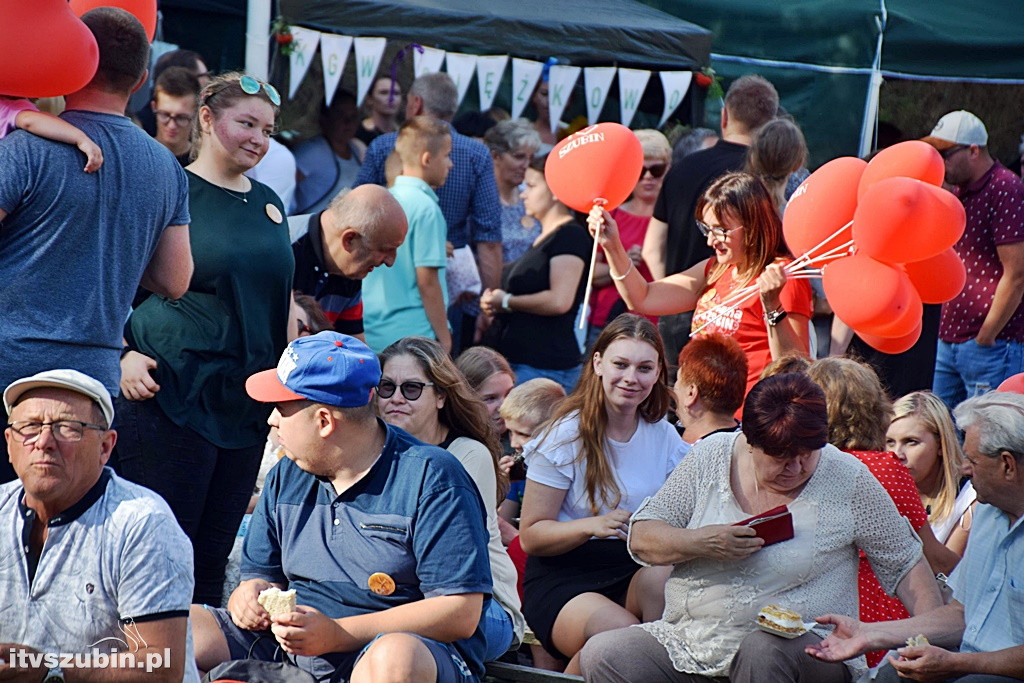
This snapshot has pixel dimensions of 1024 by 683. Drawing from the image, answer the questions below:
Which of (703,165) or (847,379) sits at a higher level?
(703,165)

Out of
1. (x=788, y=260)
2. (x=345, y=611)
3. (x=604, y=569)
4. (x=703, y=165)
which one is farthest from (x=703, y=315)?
(x=345, y=611)

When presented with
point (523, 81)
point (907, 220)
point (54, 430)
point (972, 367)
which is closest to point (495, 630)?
point (54, 430)

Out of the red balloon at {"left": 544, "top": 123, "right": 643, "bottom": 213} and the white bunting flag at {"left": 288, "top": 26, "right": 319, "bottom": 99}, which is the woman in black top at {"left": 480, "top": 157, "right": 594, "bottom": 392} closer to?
the red balloon at {"left": 544, "top": 123, "right": 643, "bottom": 213}

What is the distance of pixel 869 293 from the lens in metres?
4.25

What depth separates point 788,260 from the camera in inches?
183

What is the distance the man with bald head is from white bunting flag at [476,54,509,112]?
3.38 meters

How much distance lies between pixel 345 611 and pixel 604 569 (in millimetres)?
1196

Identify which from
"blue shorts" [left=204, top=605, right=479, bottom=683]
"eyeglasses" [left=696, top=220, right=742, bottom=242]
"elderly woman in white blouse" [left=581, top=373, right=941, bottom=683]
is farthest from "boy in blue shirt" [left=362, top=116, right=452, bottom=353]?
"blue shorts" [left=204, top=605, right=479, bottom=683]

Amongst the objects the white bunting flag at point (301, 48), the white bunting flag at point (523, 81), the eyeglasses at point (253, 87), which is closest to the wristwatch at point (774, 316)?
the eyeglasses at point (253, 87)

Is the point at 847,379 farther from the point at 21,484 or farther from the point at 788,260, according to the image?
the point at 21,484

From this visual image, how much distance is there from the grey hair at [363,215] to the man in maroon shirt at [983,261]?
284cm

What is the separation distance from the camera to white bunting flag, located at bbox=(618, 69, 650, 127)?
772cm

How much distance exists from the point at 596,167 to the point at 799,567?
1955 millimetres

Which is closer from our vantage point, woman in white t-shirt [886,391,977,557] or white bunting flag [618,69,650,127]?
A: woman in white t-shirt [886,391,977,557]
